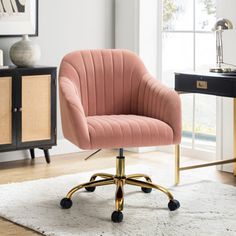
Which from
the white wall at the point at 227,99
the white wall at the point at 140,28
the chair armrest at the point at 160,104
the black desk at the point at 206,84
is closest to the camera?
the chair armrest at the point at 160,104

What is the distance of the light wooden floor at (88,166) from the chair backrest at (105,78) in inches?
30.2

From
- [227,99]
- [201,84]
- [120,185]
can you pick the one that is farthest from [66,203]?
[227,99]

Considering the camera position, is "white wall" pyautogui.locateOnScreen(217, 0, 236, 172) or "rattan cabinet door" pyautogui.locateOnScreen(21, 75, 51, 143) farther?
"rattan cabinet door" pyautogui.locateOnScreen(21, 75, 51, 143)

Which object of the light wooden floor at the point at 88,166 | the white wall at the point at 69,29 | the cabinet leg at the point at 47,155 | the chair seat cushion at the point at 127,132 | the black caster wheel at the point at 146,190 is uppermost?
the white wall at the point at 69,29

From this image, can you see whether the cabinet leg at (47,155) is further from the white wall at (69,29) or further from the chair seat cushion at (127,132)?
the chair seat cushion at (127,132)

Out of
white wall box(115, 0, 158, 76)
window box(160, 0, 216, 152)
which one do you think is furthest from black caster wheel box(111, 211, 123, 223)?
white wall box(115, 0, 158, 76)

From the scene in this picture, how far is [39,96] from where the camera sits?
5340 mm

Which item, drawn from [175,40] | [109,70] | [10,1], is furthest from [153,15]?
[109,70]

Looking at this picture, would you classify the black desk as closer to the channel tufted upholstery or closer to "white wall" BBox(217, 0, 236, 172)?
the channel tufted upholstery

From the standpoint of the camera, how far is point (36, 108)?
17.5ft

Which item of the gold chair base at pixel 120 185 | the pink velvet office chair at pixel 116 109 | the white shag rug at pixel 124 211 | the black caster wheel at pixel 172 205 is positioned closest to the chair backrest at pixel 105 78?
the pink velvet office chair at pixel 116 109

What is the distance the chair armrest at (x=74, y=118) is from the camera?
3.86 metres

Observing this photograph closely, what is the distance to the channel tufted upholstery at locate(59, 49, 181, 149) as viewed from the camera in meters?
3.90

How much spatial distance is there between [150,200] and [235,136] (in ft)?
3.45
